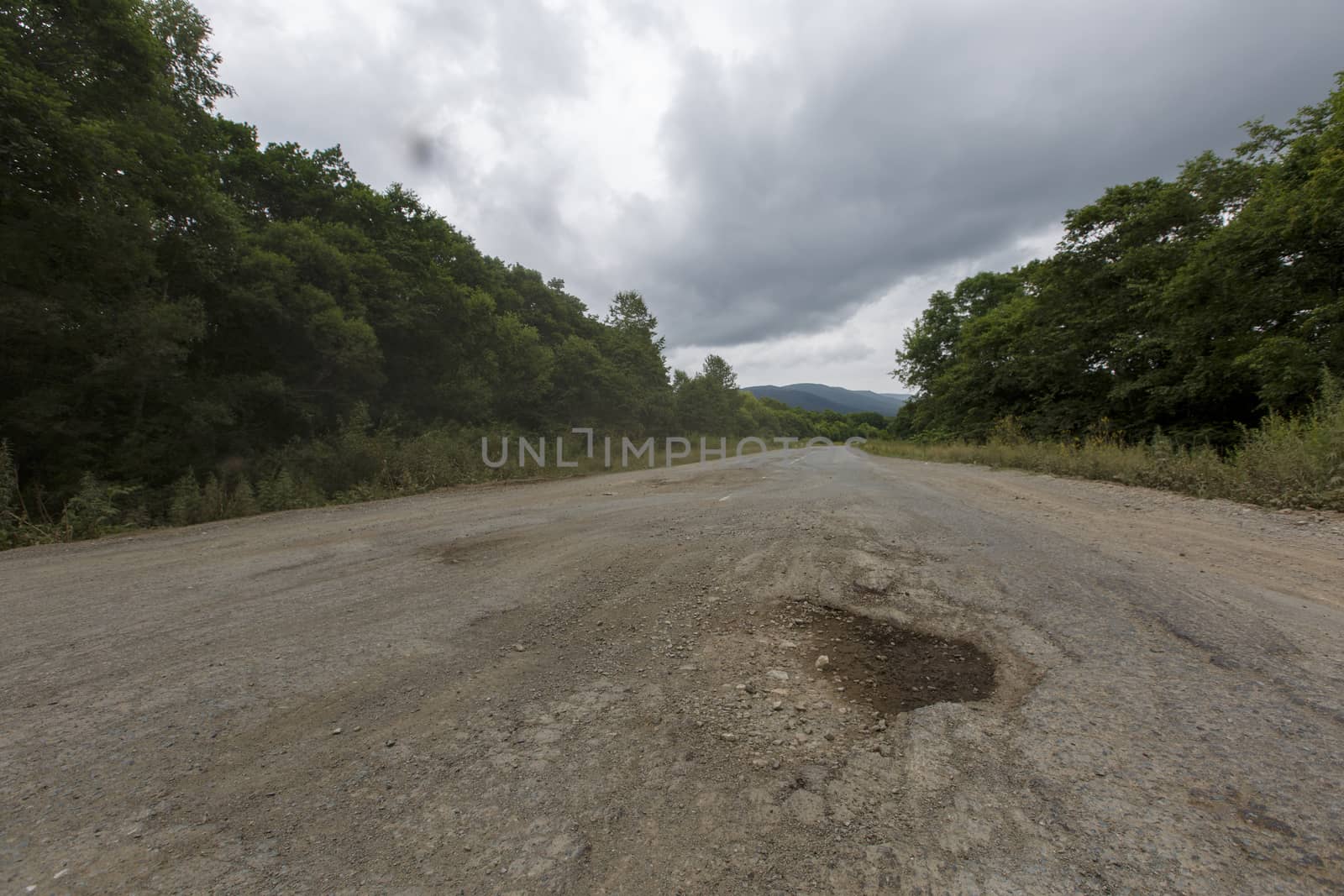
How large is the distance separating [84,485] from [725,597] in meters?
9.81

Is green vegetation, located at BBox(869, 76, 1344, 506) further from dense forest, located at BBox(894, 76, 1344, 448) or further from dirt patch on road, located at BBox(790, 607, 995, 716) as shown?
dirt patch on road, located at BBox(790, 607, 995, 716)

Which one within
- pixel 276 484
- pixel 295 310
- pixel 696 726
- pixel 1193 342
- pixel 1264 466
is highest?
pixel 295 310

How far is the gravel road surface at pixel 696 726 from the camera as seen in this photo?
3.93 feet

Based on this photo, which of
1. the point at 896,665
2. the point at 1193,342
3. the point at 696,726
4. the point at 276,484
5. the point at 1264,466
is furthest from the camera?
the point at 1193,342

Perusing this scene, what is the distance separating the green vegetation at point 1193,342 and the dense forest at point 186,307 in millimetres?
14073

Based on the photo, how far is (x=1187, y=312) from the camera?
12.4 m

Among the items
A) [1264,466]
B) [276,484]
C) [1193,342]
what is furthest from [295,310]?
[1193,342]

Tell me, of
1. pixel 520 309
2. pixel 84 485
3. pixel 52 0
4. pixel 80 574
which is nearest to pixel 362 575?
pixel 80 574

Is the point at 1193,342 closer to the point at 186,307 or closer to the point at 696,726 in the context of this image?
the point at 696,726

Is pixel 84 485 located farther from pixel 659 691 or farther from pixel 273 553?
pixel 659 691

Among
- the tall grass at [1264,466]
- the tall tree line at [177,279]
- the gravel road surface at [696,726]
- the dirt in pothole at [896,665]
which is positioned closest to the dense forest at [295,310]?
the tall tree line at [177,279]

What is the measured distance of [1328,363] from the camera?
909cm

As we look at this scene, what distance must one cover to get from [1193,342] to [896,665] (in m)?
15.5

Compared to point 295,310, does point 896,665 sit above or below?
below
